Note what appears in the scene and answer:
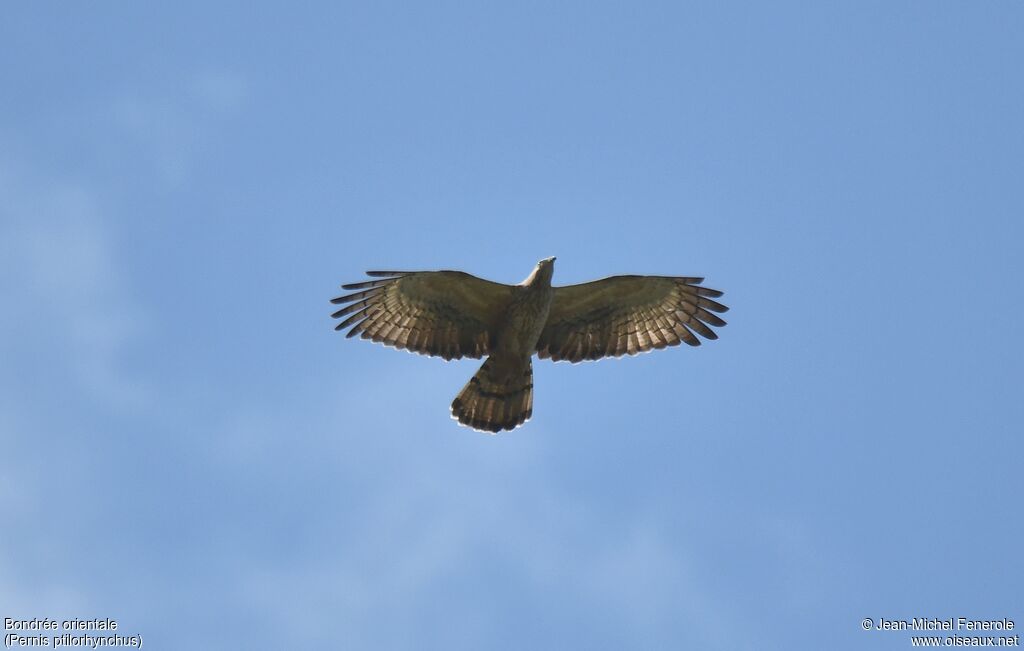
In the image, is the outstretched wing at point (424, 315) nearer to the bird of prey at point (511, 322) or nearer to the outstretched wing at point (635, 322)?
the bird of prey at point (511, 322)

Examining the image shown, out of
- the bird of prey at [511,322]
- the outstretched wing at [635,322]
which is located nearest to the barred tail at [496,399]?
the bird of prey at [511,322]

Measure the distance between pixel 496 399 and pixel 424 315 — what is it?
1467 millimetres

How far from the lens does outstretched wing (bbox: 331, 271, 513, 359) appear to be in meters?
13.2

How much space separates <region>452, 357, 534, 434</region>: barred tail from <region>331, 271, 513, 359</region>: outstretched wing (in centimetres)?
35

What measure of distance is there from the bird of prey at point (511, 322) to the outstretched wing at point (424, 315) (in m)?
0.01

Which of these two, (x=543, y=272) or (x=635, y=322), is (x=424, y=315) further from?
(x=635, y=322)

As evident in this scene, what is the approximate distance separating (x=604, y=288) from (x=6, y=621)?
324 inches

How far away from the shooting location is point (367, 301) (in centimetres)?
1343

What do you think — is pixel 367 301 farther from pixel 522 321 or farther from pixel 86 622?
pixel 86 622

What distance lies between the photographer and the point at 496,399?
13.7 meters

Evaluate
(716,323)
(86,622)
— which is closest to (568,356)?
(716,323)

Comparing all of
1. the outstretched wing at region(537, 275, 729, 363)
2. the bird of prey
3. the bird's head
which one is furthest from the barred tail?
the bird's head

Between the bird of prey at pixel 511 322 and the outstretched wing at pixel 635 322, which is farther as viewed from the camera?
the outstretched wing at pixel 635 322

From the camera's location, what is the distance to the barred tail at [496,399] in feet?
44.6
